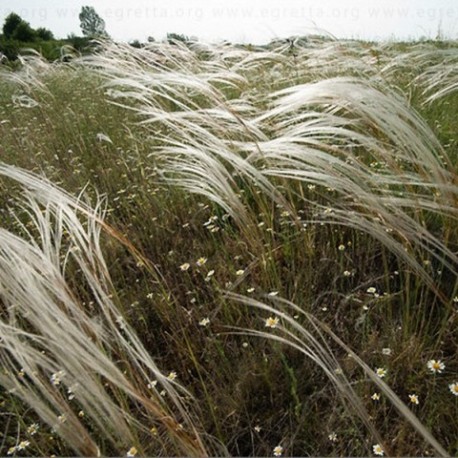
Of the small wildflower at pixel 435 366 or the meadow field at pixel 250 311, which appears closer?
the meadow field at pixel 250 311

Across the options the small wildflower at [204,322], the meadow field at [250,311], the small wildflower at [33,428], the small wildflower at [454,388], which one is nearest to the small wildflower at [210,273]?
the meadow field at [250,311]

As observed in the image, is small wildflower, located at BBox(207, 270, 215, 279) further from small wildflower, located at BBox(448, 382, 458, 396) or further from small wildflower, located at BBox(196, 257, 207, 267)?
small wildflower, located at BBox(448, 382, 458, 396)

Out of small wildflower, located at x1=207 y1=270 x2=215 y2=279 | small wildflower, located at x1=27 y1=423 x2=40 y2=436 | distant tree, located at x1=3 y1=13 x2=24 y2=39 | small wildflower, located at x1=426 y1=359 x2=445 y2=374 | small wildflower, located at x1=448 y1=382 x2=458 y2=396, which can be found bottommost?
small wildflower, located at x1=27 y1=423 x2=40 y2=436

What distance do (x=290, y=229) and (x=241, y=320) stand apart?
461 mm

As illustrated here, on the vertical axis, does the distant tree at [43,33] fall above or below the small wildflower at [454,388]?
above

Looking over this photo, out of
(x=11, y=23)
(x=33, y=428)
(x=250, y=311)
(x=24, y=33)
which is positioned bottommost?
(x=33, y=428)

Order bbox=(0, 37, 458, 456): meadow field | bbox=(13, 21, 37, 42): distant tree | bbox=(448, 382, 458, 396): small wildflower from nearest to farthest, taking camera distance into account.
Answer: bbox=(0, 37, 458, 456): meadow field
bbox=(448, 382, 458, 396): small wildflower
bbox=(13, 21, 37, 42): distant tree

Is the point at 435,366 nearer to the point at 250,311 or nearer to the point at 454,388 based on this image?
the point at 454,388

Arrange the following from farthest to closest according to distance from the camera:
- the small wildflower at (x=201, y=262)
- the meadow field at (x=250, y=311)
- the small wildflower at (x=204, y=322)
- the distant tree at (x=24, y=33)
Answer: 1. the distant tree at (x=24, y=33)
2. the small wildflower at (x=201, y=262)
3. the small wildflower at (x=204, y=322)
4. the meadow field at (x=250, y=311)

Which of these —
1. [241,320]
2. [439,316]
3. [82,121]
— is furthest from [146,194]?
[82,121]

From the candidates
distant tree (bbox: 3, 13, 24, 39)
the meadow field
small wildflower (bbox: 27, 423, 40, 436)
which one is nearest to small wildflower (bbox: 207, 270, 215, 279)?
the meadow field

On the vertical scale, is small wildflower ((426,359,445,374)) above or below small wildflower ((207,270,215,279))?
below

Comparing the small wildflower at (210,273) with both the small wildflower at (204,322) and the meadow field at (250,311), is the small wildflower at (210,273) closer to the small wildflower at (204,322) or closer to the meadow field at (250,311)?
the meadow field at (250,311)

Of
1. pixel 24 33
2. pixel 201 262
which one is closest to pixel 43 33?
pixel 24 33
